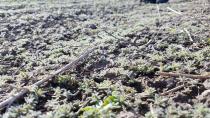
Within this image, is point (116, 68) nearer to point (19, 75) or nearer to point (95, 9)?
point (19, 75)

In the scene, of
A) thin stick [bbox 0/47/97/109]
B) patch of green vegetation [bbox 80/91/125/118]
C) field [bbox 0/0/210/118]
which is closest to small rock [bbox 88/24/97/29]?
field [bbox 0/0/210/118]

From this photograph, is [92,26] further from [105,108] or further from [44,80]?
[105,108]

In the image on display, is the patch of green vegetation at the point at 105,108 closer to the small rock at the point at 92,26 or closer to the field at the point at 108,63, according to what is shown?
the field at the point at 108,63

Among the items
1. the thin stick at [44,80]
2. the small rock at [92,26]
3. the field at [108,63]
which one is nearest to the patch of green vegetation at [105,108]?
the field at [108,63]

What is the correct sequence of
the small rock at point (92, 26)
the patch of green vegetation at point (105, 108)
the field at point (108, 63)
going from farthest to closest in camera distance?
the small rock at point (92, 26) → the field at point (108, 63) → the patch of green vegetation at point (105, 108)

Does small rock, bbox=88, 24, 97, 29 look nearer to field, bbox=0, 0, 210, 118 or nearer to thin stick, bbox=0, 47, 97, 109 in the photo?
field, bbox=0, 0, 210, 118

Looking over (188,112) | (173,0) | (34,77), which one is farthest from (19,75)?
(173,0)

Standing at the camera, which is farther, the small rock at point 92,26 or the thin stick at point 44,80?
the small rock at point 92,26

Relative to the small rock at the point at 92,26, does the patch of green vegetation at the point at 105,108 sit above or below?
below

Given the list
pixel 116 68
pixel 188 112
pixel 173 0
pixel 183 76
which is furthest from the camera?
pixel 173 0
